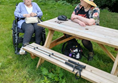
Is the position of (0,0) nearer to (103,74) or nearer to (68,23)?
(68,23)

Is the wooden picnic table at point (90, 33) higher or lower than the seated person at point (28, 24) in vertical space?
higher

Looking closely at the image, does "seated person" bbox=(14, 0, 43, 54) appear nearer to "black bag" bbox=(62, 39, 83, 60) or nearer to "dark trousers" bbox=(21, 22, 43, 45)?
"dark trousers" bbox=(21, 22, 43, 45)

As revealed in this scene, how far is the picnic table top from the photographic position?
200 centimetres

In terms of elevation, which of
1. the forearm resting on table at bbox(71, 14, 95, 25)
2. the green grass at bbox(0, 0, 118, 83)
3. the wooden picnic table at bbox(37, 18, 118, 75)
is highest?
the forearm resting on table at bbox(71, 14, 95, 25)

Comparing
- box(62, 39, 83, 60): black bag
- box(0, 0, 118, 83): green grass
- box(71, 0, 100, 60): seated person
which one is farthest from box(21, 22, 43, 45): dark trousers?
box(71, 0, 100, 60): seated person

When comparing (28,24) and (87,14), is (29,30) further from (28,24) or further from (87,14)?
(87,14)

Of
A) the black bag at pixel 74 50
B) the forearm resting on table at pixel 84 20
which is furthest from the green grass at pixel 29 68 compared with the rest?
the forearm resting on table at pixel 84 20

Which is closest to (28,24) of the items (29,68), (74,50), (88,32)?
(29,68)

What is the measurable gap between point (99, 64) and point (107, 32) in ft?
3.15

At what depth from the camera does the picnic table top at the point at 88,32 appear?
2.00m

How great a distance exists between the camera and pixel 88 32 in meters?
2.25

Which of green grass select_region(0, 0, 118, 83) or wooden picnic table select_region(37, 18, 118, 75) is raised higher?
wooden picnic table select_region(37, 18, 118, 75)

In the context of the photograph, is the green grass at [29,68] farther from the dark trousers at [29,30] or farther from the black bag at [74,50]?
the dark trousers at [29,30]

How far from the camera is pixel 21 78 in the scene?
8.27ft
